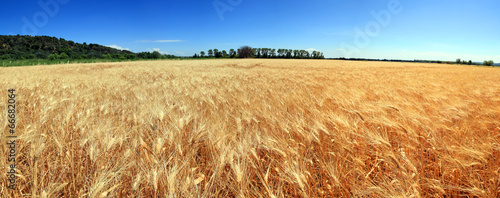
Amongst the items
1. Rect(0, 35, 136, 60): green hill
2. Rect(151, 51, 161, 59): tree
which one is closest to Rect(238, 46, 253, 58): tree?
Rect(151, 51, 161, 59): tree

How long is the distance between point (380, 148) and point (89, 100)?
3.42 m

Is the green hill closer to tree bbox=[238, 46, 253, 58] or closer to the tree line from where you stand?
the tree line

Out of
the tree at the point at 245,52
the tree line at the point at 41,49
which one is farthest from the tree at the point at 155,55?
the tree at the point at 245,52

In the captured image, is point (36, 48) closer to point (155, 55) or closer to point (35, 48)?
point (35, 48)

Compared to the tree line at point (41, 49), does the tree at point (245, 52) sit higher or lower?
higher

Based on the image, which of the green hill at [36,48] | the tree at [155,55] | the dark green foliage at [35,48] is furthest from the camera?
the tree at [155,55]

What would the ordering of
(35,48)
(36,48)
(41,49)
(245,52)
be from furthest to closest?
(245,52) < (41,49) < (36,48) < (35,48)

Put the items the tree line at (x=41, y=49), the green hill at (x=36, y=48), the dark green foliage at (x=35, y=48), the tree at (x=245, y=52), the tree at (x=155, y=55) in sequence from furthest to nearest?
the tree at (x=245, y=52) → the tree at (x=155, y=55) → the dark green foliage at (x=35, y=48) → the green hill at (x=36, y=48) → the tree line at (x=41, y=49)

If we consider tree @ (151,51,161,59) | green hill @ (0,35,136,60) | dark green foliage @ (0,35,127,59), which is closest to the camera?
green hill @ (0,35,136,60)

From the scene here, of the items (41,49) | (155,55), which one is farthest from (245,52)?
(41,49)

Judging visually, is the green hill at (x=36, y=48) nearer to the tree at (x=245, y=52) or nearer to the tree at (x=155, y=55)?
the tree at (x=155, y=55)

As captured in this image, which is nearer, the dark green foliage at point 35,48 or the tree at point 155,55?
the dark green foliage at point 35,48

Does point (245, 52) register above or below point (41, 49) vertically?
above

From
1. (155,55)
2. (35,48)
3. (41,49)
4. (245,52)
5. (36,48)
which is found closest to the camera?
(35,48)
